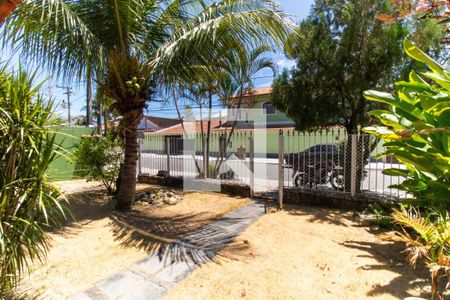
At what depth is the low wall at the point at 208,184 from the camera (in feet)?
27.1

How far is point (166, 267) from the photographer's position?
4.00 meters

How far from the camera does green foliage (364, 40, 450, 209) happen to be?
371 cm

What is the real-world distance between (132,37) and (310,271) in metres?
5.89

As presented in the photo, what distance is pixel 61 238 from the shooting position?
17.1 ft

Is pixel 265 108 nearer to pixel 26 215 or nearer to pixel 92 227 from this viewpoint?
pixel 92 227

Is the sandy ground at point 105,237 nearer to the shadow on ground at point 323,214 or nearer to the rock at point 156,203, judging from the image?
the rock at point 156,203

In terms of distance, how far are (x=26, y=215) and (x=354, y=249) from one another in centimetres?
438

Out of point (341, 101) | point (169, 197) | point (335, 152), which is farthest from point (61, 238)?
point (341, 101)

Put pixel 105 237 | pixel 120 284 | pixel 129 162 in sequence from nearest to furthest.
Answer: pixel 120 284, pixel 105 237, pixel 129 162

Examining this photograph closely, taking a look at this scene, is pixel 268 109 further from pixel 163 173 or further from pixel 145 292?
pixel 145 292

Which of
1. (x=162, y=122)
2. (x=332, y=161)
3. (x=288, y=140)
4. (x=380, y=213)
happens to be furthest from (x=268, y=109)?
(x=380, y=213)

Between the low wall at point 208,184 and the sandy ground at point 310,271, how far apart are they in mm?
2954

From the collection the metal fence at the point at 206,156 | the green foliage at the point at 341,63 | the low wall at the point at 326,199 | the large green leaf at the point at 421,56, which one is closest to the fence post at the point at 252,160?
the low wall at the point at 326,199

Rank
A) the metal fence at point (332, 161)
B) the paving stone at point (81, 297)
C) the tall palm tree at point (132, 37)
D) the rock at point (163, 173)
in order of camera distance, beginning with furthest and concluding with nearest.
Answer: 1. the rock at point (163, 173)
2. the metal fence at point (332, 161)
3. the tall palm tree at point (132, 37)
4. the paving stone at point (81, 297)
